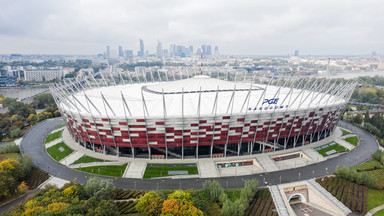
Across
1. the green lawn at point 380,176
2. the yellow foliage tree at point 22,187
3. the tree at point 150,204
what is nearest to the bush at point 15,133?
the yellow foliage tree at point 22,187

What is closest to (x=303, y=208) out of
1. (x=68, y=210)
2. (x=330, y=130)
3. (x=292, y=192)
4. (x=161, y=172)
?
(x=292, y=192)

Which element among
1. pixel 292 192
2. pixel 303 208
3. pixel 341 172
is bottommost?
pixel 303 208

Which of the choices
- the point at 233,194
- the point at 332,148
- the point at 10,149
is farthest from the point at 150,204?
the point at 332,148

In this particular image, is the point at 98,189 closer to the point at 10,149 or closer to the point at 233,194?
the point at 233,194

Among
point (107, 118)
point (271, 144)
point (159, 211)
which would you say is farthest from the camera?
point (271, 144)

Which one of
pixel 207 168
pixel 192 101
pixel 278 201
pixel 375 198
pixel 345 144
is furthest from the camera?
pixel 345 144

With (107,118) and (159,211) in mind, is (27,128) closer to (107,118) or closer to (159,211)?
(107,118)

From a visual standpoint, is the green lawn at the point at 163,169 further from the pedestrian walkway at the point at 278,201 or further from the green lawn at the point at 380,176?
the green lawn at the point at 380,176

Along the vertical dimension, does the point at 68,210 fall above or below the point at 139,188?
above
